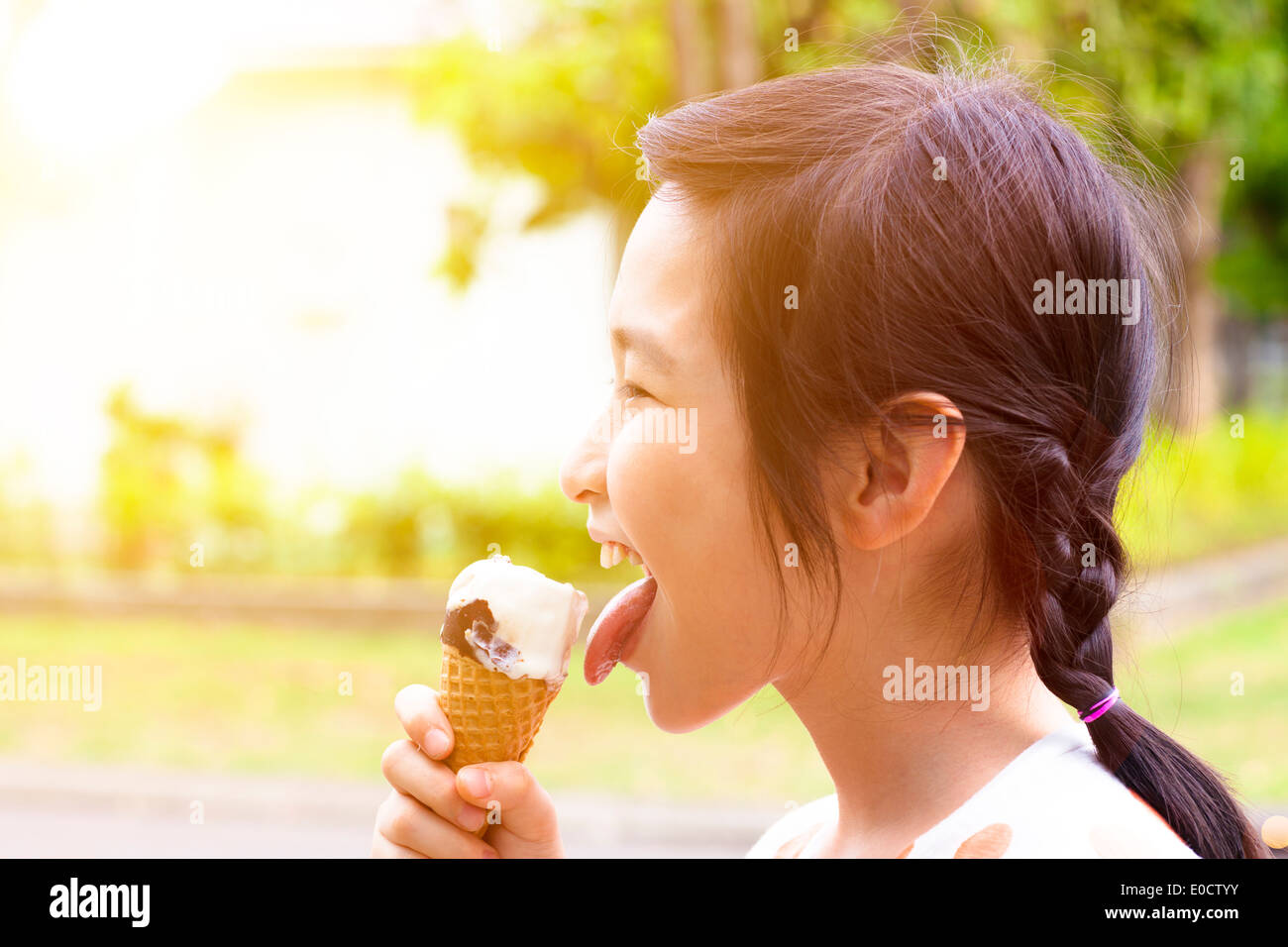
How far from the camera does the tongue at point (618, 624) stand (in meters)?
1.43

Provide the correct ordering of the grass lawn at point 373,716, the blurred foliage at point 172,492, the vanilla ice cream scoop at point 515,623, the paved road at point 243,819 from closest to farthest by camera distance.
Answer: the vanilla ice cream scoop at point 515,623, the paved road at point 243,819, the grass lawn at point 373,716, the blurred foliage at point 172,492

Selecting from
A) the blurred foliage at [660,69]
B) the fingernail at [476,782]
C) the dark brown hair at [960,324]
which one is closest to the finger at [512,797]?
the fingernail at [476,782]

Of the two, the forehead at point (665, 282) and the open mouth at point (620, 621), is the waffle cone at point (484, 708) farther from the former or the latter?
the forehead at point (665, 282)

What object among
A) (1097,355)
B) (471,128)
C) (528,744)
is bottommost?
(528,744)

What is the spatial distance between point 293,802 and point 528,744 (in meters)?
4.74

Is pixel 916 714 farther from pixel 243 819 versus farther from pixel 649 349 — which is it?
pixel 243 819

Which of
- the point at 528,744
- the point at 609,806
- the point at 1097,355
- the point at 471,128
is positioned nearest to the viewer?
the point at 1097,355

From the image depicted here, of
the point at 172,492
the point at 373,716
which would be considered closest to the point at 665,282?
the point at 373,716

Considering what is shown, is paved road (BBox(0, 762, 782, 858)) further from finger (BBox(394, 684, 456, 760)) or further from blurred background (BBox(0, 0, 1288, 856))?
finger (BBox(394, 684, 456, 760))

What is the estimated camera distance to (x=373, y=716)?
23.2ft

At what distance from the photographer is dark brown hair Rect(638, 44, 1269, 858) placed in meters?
1.28

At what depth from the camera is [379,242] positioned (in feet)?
39.8
